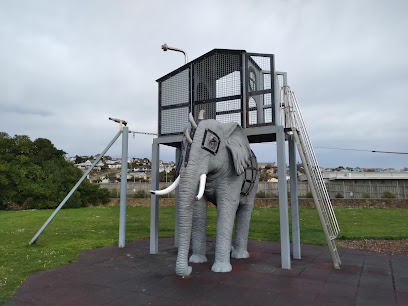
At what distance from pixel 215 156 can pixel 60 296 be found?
3.70 m

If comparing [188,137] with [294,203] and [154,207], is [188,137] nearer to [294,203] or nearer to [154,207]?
[154,207]

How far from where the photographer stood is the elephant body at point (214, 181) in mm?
5934

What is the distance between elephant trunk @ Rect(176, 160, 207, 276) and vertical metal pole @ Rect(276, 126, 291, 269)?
1961mm

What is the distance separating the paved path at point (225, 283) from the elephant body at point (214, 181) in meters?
0.52

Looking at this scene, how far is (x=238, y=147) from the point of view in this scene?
6.75 m

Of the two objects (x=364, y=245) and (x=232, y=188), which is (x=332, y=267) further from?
(x=364, y=245)

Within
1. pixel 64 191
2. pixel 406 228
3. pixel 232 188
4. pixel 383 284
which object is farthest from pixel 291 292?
pixel 64 191

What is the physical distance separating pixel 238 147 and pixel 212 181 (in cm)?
93

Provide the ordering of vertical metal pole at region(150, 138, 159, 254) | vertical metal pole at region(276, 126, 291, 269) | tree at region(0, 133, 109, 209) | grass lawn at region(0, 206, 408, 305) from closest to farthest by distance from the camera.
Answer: vertical metal pole at region(276, 126, 291, 269) < grass lawn at region(0, 206, 408, 305) < vertical metal pole at region(150, 138, 159, 254) < tree at region(0, 133, 109, 209)

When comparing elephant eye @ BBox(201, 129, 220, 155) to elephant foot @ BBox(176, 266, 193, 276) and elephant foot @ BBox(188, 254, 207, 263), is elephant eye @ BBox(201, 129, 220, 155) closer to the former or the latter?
elephant foot @ BBox(176, 266, 193, 276)

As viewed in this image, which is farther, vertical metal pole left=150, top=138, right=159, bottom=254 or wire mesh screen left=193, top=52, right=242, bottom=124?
vertical metal pole left=150, top=138, right=159, bottom=254

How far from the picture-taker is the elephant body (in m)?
5.93

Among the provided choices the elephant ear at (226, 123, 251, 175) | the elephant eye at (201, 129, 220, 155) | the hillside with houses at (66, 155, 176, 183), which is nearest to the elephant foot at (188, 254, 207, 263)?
the elephant ear at (226, 123, 251, 175)

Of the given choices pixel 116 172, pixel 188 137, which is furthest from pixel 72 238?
pixel 116 172
